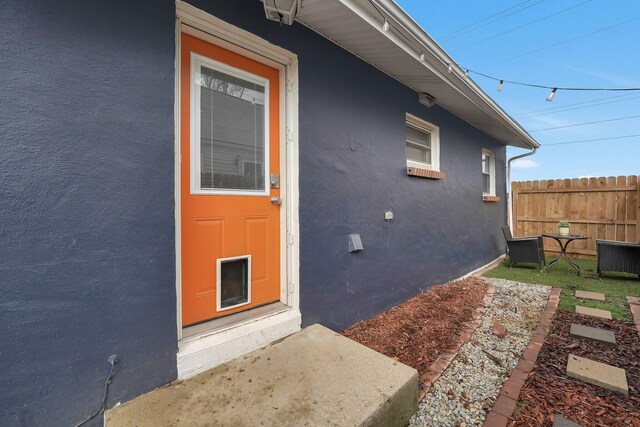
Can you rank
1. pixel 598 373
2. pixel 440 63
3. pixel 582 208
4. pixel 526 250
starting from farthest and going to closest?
pixel 582 208
pixel 526 250
pixel 440 63
pixel 598 373

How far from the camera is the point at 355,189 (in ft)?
9.40

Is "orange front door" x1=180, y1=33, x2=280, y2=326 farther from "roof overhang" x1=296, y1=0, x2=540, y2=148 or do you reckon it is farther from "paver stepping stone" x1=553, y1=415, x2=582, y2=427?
"paver stepping stone" x1=553, y1=415, x2=582, y2=427

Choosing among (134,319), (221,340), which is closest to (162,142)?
(134,319)

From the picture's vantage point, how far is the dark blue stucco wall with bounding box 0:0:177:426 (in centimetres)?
126

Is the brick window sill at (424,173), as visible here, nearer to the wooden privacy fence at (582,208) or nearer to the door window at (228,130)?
the door window at (228,130)

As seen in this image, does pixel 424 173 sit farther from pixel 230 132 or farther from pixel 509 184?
pixel 509 184

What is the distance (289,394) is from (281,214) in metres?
1.38

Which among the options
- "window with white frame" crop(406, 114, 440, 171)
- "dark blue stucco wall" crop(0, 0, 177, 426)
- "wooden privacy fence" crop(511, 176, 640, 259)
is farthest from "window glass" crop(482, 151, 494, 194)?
"dark blue stucco wall" crop(0, 0, 177, 426)

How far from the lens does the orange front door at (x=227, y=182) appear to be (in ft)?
6.27

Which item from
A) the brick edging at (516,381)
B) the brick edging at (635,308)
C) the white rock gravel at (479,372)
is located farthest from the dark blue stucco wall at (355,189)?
the brick edging at (635,308)

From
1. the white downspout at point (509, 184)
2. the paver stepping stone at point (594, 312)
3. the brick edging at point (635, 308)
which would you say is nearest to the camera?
the brick edging at point (635, 308)

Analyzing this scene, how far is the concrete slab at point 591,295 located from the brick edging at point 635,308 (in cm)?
25

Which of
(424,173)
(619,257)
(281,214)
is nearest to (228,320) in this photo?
(281,214)

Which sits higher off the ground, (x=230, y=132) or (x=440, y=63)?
(x=440, y=63)
